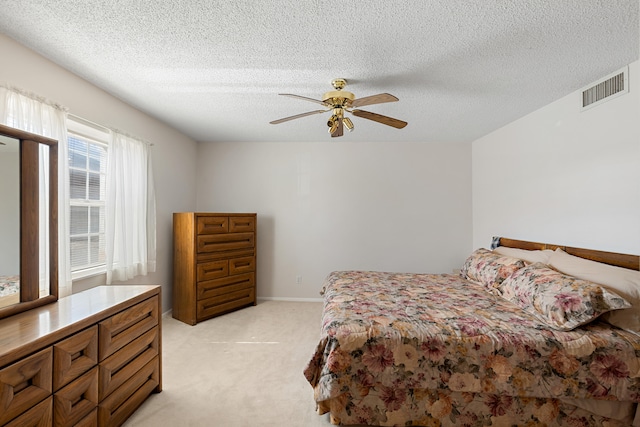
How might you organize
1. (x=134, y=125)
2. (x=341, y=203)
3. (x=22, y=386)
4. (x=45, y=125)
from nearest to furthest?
(x=22, y=386), (x=45, y=125), (x=134, y=125), (x=341, y=203)

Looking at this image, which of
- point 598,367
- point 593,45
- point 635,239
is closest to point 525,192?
point 635,239

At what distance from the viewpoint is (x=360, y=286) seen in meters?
2.78

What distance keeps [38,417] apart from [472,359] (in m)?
2.16

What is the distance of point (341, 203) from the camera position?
4.44 metres

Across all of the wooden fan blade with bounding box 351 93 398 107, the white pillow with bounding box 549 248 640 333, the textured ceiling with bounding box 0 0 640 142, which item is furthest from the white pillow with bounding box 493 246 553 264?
the wooden fan blade with bounding box 351 93 398 107

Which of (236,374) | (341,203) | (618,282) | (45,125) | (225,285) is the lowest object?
(236,374)

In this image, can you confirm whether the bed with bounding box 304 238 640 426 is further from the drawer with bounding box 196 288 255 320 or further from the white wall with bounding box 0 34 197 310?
the white wall with bounding box 0 34 197 310

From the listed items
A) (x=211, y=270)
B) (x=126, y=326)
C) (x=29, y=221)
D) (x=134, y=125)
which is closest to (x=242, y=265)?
(x=211, y=270)

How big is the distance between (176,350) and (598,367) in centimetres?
322

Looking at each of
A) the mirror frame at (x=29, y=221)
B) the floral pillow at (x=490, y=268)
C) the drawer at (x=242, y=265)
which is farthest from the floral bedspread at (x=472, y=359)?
the drawer at (x=242, y=265)

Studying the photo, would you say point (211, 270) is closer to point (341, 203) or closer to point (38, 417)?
point (341, 203)

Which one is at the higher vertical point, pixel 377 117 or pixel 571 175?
pixel 377 117

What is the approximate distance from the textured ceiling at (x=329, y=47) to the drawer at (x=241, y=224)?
5.01 feet

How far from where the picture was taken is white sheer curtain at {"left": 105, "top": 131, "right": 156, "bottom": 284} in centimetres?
276
